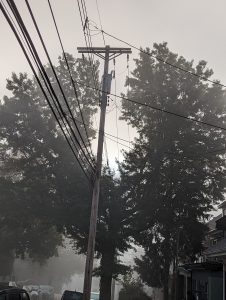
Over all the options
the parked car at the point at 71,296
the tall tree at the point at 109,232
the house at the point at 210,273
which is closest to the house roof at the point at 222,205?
the house at the point at 210,273

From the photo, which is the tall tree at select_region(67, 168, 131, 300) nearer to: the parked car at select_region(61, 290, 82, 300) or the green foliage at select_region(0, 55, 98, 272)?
the green foliage at select_region(0, 55, 98, 272)

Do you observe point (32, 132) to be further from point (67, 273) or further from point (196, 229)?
point (67, 273)

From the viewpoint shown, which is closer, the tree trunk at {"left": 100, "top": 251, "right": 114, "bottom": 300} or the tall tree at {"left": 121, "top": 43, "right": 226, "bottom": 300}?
the tree trunk at {"left": 100, "top": 251, "right": 114, "bottom": 300}

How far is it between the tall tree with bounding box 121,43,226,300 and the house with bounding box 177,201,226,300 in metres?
2.02

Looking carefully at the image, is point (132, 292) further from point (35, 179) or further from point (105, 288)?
point (35, 179)

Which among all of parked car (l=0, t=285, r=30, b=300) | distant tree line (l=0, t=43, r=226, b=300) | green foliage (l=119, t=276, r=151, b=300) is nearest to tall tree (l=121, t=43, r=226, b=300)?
distant tree line (l=0, t=43, r=226, b=300)

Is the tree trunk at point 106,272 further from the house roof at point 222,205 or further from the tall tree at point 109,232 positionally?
the house roof at point 222,205

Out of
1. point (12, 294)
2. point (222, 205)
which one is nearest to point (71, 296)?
point (12, 294)

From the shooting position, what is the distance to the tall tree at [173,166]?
35.0 m

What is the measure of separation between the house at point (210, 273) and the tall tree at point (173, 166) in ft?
6.64

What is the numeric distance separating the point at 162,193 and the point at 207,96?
32.8 ft

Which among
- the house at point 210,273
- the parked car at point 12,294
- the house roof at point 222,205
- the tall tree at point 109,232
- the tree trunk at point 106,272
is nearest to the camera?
the parked car at point 12,294

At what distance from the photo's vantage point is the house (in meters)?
23.3

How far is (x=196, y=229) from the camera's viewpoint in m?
35.1
